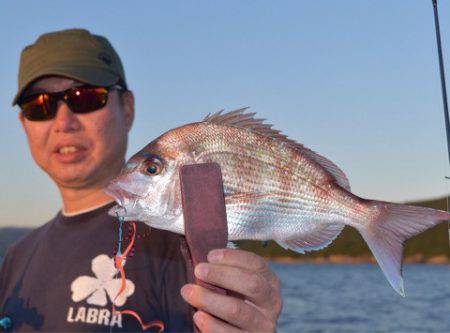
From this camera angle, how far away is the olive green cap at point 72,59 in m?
4.55

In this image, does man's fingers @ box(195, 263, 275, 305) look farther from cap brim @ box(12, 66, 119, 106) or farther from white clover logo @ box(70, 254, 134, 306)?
cap brim @ box(12, 66, 119, 106)

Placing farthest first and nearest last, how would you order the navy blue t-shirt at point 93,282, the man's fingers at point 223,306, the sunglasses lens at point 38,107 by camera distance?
the sunglasses lens at point 38,107
the navy blue t-shirt at point 93,282
the man's fingers at point 223,306

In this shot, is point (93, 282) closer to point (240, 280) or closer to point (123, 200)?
point (240, 280)

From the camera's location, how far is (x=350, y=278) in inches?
2601

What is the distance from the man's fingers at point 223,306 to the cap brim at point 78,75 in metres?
2.51

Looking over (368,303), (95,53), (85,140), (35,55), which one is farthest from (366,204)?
(368,303)

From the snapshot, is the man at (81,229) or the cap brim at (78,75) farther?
the cap brim at (78,75)

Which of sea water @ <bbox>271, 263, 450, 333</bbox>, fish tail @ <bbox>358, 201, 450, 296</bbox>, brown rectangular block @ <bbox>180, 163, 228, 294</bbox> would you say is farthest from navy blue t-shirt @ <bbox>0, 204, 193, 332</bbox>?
sea water @ <bbox>271, 263, 450, 333</bbox>

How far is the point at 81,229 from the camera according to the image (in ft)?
15.6

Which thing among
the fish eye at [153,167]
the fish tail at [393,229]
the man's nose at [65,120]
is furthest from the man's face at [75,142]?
the fish tail at [393,229]

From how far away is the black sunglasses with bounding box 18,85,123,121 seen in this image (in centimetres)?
434

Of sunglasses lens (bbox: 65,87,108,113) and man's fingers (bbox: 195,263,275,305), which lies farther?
sunglasses lens (bbox: 65,87,108,113)

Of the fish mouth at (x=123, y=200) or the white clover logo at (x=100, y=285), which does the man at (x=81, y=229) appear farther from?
the fish mouth at (x=123, y=200)

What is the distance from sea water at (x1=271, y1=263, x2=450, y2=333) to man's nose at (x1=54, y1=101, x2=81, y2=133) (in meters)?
21.8
